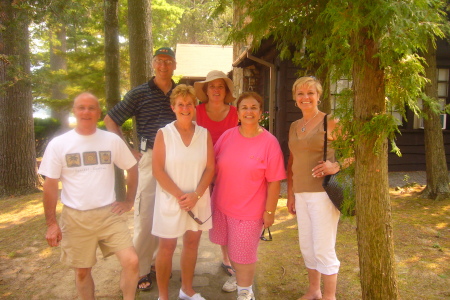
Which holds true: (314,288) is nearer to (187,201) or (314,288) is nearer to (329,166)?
(329,166)

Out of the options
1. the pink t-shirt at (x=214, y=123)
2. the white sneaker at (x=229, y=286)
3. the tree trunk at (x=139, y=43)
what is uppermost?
the tree trunk at (x=139, y=43)

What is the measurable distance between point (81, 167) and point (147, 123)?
938 millimetres

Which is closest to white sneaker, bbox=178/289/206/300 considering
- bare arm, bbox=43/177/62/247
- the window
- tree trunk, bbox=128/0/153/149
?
bare arm, bbox=43/177/62/247

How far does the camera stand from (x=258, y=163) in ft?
8.39

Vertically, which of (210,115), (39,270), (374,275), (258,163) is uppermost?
(210,115)

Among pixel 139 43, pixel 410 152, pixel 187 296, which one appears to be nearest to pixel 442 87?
pixel 410 152

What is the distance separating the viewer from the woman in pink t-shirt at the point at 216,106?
3.11m

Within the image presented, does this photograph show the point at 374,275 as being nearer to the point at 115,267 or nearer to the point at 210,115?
the point at 210,115

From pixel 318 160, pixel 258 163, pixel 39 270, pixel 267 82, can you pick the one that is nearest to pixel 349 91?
pixel 318 160

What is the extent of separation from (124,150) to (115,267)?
1683 millimetres

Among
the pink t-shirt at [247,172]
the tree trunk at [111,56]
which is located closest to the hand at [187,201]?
the pink t-shirt at [247,172]

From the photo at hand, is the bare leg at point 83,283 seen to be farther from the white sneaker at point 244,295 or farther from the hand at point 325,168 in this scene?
the hand at point 325,168

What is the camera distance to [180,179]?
8.54ft

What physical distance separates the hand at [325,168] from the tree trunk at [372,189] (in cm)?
24
